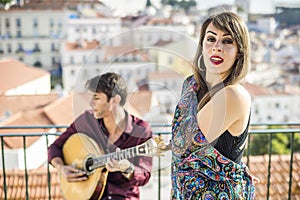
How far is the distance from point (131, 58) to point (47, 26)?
24.3 metres

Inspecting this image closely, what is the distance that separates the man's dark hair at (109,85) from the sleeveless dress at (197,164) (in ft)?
0.63

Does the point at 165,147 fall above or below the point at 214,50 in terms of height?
below

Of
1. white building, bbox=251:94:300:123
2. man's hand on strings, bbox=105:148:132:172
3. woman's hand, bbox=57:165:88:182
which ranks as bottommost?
white building, bbox=251:94:300:123

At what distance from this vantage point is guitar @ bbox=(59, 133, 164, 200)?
4.05ft

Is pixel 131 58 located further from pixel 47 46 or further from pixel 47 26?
pixel 47 46

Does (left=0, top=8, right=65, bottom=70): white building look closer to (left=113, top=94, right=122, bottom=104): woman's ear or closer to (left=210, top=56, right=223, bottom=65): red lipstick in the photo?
(left=113, top=94, right=122, bottom=104): woman's ear

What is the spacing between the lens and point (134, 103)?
121cm

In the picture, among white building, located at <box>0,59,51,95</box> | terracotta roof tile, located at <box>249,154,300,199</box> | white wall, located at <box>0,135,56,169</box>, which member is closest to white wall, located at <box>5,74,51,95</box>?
white building, located at <box>0,59,51,95</box>

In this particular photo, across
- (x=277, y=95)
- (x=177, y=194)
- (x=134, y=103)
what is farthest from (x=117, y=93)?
(x=277, y=95)

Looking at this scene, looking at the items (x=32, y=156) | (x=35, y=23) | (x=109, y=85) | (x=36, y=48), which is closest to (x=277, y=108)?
(x=35, y=23)

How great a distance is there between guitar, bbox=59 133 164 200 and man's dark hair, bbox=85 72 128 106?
14cm

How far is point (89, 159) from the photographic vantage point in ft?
4.48

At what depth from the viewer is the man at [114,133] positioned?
124 centimetres

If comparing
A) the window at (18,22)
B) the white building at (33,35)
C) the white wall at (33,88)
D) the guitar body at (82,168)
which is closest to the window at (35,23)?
the white building at (33,35)
